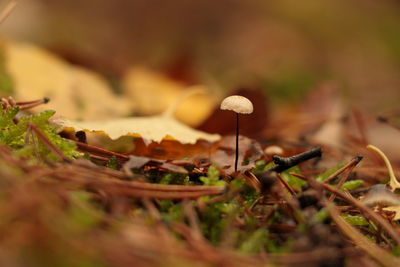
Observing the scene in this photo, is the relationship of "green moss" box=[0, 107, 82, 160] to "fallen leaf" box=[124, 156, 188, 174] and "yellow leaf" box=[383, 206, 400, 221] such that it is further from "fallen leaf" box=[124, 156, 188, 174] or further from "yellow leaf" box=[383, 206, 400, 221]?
"yellow leaf" box=[383, 206, 400, 221]

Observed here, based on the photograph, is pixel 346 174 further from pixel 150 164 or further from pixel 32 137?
pixel 32 137

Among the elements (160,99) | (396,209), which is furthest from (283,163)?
(160,99)

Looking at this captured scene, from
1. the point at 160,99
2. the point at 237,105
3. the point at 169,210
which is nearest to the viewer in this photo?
the point at 169,210

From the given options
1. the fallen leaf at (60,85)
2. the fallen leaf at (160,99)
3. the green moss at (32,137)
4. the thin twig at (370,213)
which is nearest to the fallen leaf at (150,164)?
the green moss at (32,137)

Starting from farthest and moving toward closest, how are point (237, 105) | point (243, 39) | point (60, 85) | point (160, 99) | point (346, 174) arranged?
point (243, 39), point (160, 99), point (60, 85), point (346, 174), point (237, 105)

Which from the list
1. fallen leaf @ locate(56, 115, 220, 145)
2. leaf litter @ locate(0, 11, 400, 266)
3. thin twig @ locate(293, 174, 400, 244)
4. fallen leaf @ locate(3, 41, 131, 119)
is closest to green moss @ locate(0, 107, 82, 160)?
leaf litter @ locate(0, 11, 400, 266)

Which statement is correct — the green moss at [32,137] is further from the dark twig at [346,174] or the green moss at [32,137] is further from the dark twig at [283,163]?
the dark twig at [346,174]
